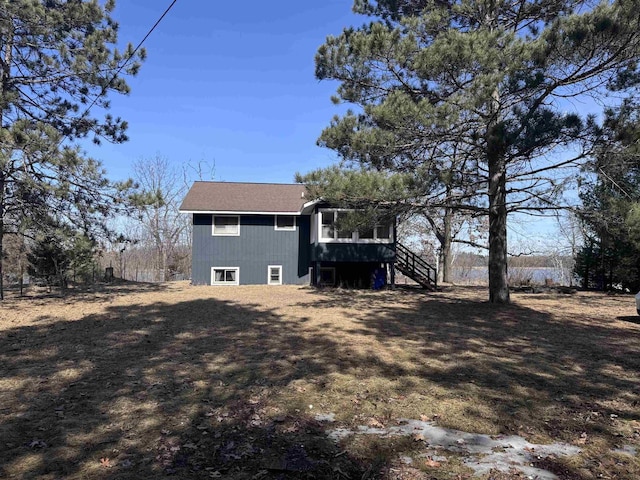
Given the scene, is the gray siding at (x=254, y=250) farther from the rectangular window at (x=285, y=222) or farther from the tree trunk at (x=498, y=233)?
the tree trunk at (x=498, y=233)

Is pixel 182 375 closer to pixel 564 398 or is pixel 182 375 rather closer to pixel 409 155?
pixel 564 398

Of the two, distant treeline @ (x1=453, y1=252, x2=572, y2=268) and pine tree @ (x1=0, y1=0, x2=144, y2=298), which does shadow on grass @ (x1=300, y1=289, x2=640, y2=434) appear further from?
distant treeline @ (x1=453, y1=252, x2=572, y2=268)

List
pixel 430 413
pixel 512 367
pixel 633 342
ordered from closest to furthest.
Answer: pixel 430 413, pixel 512 367, pixel 633 342

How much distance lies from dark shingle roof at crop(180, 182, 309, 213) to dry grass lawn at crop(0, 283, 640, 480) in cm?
1015

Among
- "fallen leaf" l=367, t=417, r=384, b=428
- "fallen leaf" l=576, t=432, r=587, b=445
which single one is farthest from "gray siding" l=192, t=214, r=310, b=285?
"fallen leaf" l=576, t=432, r=587, b=445

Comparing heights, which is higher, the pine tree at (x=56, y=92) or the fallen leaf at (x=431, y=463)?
the pine tree at (x=56, y=92)

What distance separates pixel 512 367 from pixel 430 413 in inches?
90.3

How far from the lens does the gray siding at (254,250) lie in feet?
64.0

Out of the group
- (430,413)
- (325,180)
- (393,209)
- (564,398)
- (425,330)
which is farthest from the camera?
(393,209)

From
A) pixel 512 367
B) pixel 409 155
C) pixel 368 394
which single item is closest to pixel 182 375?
pixel 368 394

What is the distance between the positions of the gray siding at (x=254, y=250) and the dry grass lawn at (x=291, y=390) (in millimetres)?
9772

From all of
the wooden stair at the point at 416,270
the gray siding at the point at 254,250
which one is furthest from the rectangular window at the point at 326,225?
the wooden stair at the point at 416,270

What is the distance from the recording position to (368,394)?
4.66 metres

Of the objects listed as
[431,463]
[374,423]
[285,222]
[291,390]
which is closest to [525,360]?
[374,423]
